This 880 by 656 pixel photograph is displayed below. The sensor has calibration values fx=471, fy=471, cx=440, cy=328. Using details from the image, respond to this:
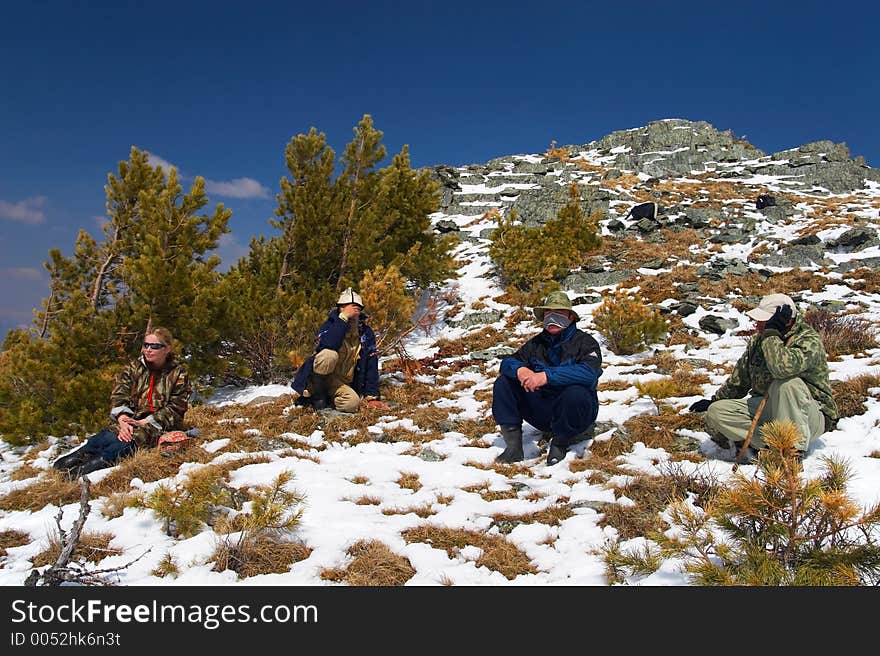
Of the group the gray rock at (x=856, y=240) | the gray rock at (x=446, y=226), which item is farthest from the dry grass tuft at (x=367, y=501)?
the gray rock at (x=446, y=226)

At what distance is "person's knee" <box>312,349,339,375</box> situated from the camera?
19.9 feet

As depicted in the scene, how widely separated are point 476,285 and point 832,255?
1069 centimetres

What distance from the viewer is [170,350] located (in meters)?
4.98

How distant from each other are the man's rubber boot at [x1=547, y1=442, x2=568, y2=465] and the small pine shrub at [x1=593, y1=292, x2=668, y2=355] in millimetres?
4501

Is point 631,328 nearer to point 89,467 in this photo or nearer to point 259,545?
point 259,545

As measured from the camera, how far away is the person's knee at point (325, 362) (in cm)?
605

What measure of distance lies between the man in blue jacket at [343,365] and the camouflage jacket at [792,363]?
14.1 feet

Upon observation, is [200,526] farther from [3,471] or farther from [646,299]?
[646,299]

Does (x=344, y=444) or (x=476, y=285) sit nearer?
(x=344, y=444)

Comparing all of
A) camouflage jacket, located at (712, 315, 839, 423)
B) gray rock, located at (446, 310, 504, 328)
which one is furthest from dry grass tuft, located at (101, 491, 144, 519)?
gray rock, located at (446, 310, 504, 328)

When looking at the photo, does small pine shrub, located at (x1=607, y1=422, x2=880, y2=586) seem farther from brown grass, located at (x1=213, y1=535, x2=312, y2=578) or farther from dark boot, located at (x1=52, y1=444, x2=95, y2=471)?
dark boot, located at (x1=52, y1=444, x2=95, y2=471)

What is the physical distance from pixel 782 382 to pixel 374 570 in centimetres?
327

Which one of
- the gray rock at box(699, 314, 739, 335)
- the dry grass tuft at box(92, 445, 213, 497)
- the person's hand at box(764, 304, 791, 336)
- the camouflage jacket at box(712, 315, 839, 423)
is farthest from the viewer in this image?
the gray rock at box(699, 314, 739, 335)

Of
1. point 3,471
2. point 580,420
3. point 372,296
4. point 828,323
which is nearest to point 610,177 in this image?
point 828,323
